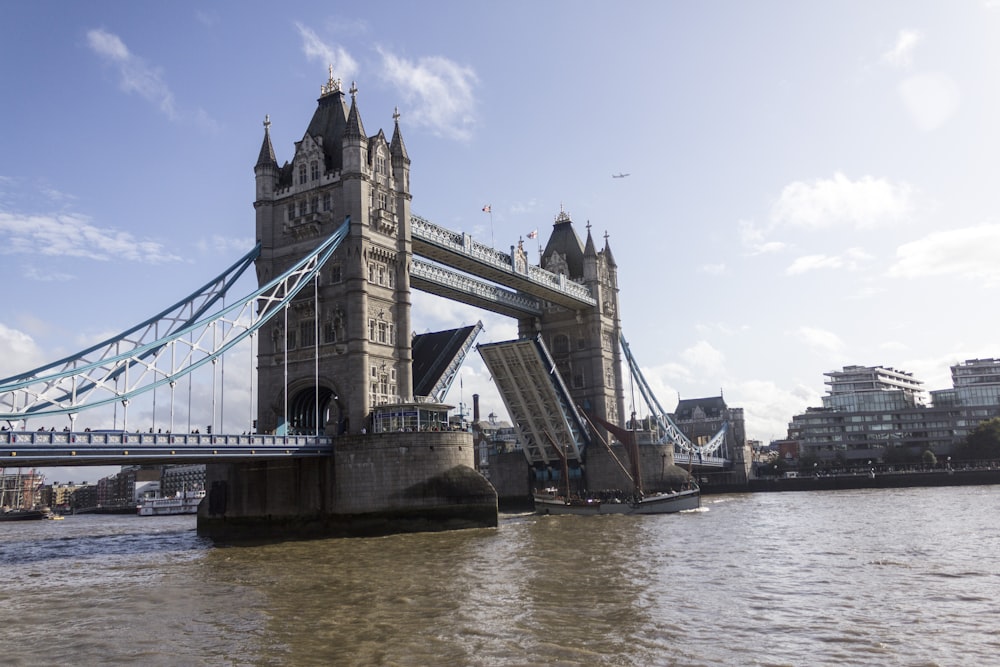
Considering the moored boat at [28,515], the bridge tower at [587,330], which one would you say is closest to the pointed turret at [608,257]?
the bridge tower at [587,330]

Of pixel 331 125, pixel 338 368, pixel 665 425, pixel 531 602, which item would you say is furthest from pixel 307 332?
pixel 665 425

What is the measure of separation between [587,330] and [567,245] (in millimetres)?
10256

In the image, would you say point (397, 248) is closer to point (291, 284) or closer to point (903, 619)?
point (291, 284)

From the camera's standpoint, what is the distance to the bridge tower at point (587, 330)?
276 feet

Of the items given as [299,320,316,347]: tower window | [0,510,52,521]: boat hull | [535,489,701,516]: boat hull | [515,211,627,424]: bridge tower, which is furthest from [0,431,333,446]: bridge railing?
[0,510,52,521]: boat hull

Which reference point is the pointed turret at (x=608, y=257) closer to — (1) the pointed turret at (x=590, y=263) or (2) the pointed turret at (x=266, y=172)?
(1) the pointed turret at (x=590, y=263)

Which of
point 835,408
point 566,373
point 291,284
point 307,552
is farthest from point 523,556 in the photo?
point 835,408

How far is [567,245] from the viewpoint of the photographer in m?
88.7

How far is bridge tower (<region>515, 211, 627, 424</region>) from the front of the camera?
276ft

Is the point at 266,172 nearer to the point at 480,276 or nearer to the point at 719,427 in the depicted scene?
the point at 480,276

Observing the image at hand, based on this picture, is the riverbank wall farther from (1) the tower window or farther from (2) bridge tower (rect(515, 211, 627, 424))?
(1) the tower window

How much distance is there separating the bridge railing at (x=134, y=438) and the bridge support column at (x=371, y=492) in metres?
3.52

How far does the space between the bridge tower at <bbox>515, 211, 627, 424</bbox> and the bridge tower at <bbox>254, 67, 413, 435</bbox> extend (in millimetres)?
33067

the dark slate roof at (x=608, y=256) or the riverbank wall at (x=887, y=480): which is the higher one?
the dark slate roof at (x=608, y=256)
